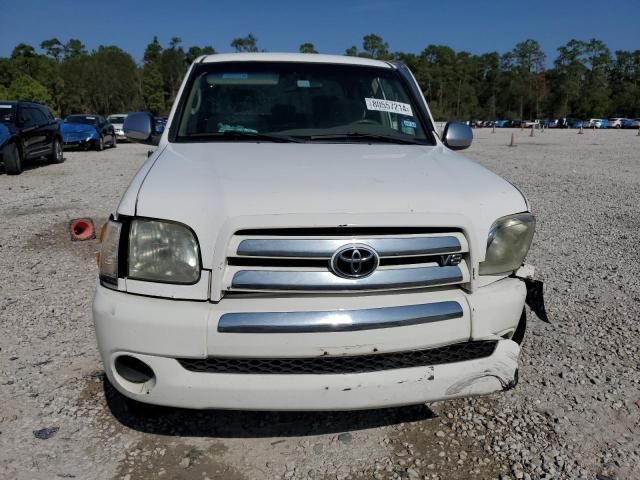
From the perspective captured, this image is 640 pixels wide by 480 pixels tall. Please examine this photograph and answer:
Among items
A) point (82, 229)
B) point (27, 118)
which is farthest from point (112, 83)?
point (82, 229)

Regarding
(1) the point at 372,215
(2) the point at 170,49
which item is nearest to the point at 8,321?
(1) the point at 372,215

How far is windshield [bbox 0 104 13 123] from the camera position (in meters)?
12.4

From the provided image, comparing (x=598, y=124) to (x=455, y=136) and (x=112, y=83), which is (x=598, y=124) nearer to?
(x=112, y=83)

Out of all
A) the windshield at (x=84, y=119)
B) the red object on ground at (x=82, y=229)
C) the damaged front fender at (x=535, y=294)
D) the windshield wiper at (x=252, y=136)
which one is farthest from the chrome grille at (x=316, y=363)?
the windshield at (x=84, y=119)

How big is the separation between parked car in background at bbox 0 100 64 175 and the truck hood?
11530 millimetres

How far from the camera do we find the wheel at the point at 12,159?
12.2 m

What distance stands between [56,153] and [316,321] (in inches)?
615

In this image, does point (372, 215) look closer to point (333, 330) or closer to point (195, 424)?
point (333, 330)

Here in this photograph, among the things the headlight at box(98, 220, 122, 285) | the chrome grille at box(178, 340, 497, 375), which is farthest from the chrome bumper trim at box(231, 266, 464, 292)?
the headlight at box(98, 220, 122, 285)

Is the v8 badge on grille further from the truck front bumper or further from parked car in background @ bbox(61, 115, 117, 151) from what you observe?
parked car in background @ bbox(61, 115, 117, 151)

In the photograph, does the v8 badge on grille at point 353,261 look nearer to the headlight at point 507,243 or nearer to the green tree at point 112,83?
the headlight at point 507,243

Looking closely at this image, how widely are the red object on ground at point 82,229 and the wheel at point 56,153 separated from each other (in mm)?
10148

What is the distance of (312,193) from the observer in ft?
7.11

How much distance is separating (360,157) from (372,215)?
79cm
